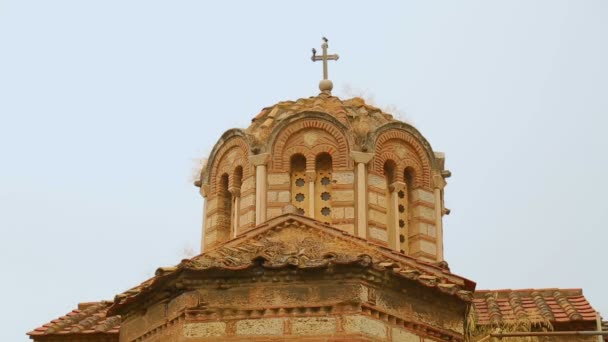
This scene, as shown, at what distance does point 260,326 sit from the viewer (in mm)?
12773

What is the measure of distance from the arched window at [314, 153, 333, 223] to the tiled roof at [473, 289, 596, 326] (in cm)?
284

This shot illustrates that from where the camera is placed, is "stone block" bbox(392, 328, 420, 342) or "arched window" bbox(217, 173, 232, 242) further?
"arched window" bbox(217, 173, 232, 242)

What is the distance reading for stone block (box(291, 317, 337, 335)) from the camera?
496 inches

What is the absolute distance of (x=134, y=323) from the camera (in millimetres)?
14000

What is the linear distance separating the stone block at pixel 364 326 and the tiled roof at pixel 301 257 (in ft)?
2.04

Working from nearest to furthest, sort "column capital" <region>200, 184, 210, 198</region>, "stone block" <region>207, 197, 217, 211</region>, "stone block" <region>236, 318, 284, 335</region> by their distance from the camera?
"stone block" <region>236, 318, 284, 335</region> → "stone block" <region>207, 197, 217, 211</region> → "column capital" <region>200, 184, 210, 198</region>

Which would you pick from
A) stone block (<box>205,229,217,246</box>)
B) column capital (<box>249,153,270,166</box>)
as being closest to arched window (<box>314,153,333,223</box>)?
column capital (<box>249,153,270,166</box>)

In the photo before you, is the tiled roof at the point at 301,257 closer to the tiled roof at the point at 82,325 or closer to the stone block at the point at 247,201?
the tiled roof at the point at 82,325

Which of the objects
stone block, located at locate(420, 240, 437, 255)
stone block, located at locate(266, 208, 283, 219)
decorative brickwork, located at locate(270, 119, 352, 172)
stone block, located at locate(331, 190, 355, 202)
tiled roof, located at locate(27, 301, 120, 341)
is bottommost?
tiled roof, located at locate(27, 301, 120, 341)

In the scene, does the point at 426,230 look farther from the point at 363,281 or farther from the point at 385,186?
the point at 363,281

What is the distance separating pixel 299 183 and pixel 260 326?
20.2 feet

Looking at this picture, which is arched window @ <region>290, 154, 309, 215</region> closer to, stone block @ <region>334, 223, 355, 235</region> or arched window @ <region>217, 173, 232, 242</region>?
stone block @ <region>334, 223, 355, 235</region>

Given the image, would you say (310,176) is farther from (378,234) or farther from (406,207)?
(406,207)

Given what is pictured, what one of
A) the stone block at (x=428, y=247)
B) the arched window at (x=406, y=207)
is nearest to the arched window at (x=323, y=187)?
the arched window at (x=406, y=207)
